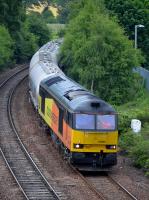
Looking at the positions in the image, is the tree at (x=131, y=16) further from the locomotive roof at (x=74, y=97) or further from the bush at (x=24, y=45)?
the locomotive roof at (x=74, y=97)

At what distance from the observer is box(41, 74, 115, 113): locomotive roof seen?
22.7 meters

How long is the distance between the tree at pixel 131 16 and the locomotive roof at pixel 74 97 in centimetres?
2755

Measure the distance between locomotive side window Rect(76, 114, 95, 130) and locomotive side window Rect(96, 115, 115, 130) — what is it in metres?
0.20

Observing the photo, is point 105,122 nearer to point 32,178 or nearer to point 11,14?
point 32,178

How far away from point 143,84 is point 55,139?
2024 cm

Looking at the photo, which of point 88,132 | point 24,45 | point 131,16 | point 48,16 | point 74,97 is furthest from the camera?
point 48,16

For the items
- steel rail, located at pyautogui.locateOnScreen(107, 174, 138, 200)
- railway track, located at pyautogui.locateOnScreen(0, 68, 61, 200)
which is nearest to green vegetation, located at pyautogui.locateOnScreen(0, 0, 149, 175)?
steel rail, located at pyautogui.locateOnScreen(107, 174, 138, 200)

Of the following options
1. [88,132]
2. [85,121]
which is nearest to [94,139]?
[88,132]

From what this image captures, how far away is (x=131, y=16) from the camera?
56.2 m

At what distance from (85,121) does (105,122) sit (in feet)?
2.45

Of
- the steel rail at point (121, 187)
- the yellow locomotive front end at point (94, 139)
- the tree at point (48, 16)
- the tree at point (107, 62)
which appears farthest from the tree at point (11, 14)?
the tree at point (48, 16)

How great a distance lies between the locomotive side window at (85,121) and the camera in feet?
73.9

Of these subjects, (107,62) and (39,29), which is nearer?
(107,62)

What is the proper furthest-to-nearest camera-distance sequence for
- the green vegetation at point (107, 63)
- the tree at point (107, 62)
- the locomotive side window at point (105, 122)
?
the tree at point (107, 62)
the green vegetation at point (107, 63)
the locomotive side window at point (105, 122)
